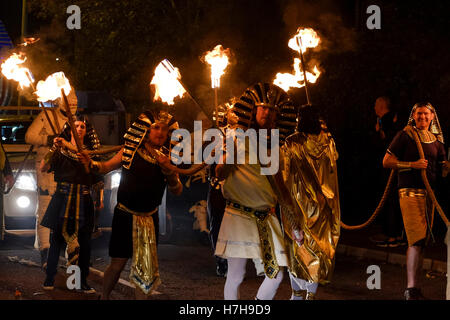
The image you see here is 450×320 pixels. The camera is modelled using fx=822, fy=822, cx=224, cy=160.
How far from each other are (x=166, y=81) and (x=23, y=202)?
473 centimetres

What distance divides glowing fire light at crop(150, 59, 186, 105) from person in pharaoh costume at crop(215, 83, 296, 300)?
0.96 m

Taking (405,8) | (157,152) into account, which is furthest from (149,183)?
(405,8)

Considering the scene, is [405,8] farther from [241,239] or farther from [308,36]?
[241,239]

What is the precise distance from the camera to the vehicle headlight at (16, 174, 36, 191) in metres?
11.7

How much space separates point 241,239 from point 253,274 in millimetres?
3420

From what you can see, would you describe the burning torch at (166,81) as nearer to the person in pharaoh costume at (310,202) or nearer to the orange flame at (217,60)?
the orange flame at (217,60)

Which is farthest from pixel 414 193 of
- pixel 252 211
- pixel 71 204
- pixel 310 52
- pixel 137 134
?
pixel 310 52

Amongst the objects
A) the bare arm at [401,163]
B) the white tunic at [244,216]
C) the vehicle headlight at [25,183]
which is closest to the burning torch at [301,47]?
the bare arm at [401,163]

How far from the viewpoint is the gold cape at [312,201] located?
23.8 feet

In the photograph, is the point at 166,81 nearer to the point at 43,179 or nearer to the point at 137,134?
the point at 137,134

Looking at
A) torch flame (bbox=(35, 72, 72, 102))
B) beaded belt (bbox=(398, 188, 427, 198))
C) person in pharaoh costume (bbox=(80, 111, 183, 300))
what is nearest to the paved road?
person in pharaoh costume (bbox=(80, 111, 183, 300))

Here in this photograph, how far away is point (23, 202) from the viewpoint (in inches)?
461

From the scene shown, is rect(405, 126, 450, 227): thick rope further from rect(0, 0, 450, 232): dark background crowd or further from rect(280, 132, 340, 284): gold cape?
rect(0, 0, 450, 232): dark background crowd

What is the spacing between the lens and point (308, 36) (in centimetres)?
923
